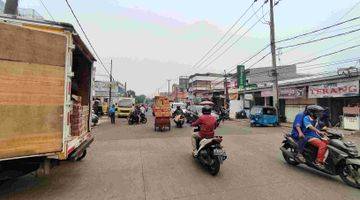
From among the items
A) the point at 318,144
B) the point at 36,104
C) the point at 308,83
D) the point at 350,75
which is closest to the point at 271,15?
the point at 308,83

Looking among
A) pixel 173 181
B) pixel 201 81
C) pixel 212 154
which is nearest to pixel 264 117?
pixel 212 154

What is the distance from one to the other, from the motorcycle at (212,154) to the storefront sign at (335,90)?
15.7 meters

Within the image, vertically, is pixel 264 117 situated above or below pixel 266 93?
below

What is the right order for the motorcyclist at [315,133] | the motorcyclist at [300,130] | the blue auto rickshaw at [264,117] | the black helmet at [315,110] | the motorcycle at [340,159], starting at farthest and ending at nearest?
1. the blue auto rickshaw at [264,117]
2. the motorcyclist at [300,130]
3. the black helmet at [315,110]
4. the motorcyclist at [315,133]
5. the motorcycle at [340,159]

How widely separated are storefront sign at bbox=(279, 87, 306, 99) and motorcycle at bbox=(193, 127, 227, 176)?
63.9 ft

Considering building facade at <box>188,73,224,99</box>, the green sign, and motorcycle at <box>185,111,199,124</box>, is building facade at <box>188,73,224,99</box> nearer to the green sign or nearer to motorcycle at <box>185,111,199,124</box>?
the green sign

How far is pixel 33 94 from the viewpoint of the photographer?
16.9 ft

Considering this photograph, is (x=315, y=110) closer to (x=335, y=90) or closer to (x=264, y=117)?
(x=335, y=90)

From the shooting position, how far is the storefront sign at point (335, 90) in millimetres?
19500

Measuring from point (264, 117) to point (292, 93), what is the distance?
189 inches

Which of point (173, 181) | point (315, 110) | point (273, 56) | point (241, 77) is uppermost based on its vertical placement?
point (273, 56)

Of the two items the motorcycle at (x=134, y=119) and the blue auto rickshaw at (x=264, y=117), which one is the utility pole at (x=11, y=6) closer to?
the motorcycle at (x=134, y=119)

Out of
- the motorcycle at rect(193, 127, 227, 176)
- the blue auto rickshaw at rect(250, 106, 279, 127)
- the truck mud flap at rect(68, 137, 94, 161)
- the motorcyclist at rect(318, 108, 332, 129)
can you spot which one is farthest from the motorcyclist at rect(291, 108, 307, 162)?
the blue auto rickshaw at rect(250, 106, 279, 127)

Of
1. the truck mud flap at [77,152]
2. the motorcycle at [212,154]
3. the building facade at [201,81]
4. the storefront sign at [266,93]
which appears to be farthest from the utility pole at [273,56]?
the building facade at [201,81]
